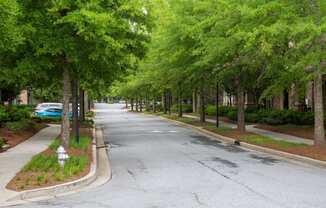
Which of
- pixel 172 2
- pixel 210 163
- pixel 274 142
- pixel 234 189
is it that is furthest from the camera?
pixel 172 2

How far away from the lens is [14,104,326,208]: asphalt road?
10164 millimetres

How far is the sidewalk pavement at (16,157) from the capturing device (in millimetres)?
11684

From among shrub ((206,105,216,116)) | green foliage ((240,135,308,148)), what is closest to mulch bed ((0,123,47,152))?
green foliage ((240,135,308,148))

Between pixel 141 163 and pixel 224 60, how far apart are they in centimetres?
965

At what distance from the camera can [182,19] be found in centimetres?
2594

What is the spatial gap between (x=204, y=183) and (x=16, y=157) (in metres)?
7.01

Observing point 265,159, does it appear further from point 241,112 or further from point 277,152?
point 241,112

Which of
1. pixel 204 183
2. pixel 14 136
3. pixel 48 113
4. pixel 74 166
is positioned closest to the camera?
pixel 204 183

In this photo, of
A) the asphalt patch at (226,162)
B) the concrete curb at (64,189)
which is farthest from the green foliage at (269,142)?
the concrete curb at (64,189)

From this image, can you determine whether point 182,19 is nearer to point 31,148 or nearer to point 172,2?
point 172,2

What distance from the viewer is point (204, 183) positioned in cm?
1264

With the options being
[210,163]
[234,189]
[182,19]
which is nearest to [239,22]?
[210,163]

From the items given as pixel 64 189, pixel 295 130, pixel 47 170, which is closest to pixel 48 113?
pixel 295 130

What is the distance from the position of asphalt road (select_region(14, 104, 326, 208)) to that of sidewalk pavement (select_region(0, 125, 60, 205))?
1552 mm
